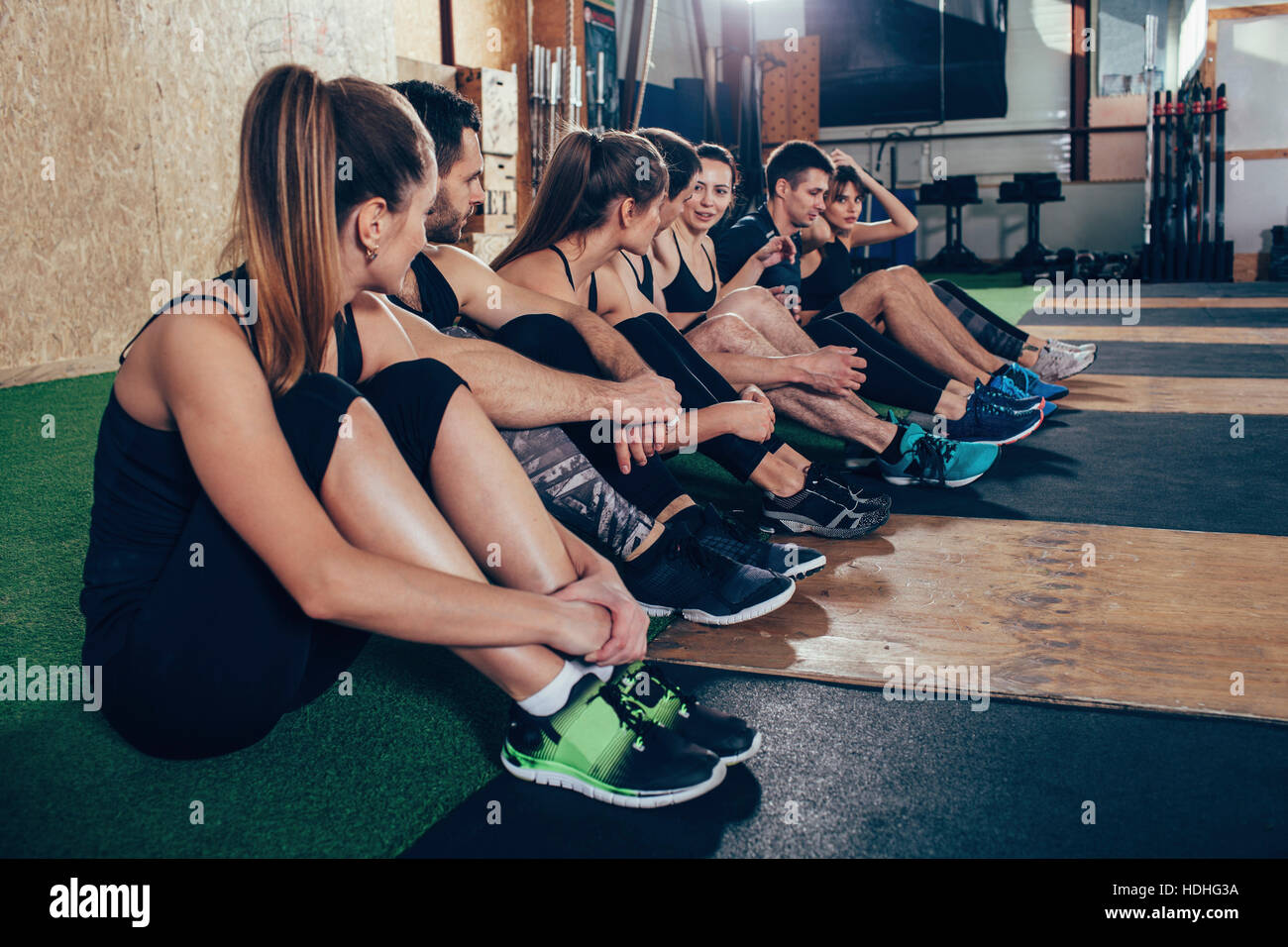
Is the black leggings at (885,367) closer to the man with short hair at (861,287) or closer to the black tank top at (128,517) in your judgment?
the man with short hair at (861,287)

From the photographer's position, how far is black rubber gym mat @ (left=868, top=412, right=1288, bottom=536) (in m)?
2.22

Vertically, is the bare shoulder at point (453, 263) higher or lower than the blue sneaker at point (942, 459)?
higher

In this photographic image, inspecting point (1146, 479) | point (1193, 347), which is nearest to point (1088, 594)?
point (1146, 479)

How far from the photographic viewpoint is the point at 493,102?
20.4 feet

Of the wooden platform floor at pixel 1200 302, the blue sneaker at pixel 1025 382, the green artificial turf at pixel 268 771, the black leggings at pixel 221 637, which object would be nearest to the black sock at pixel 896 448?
the blue sneaker at pixel 1025 382

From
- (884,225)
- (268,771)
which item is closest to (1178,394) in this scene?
(884,225)

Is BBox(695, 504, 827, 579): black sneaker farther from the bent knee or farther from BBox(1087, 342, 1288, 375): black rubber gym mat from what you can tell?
BBox(1087, 342, 1288, 375): black rubber gym mat

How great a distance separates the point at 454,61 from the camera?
21.6 feet

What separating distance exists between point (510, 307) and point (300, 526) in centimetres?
110

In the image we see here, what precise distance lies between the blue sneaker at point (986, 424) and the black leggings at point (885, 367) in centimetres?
9

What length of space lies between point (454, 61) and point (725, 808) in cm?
644

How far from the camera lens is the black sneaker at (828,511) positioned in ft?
6.91

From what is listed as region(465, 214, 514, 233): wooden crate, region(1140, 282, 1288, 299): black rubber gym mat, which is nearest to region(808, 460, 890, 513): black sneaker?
region(465, 214, 514, 233): wooden crate

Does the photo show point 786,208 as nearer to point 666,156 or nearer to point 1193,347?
point 666,156
